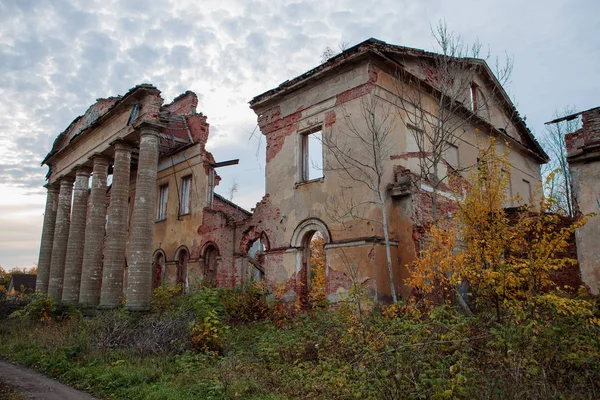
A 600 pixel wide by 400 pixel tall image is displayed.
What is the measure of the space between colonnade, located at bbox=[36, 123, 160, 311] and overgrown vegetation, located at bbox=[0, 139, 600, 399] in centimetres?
305

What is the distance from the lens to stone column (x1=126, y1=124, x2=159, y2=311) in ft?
45.8

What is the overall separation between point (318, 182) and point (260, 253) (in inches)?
296

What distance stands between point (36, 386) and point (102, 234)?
9766 mm

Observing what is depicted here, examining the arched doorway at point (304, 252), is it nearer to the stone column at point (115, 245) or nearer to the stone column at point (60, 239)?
the stone column at point (115, 245)

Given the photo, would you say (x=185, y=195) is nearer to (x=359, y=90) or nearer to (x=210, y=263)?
(x=210, y=263)

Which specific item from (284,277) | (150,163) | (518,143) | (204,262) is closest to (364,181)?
(284,277)

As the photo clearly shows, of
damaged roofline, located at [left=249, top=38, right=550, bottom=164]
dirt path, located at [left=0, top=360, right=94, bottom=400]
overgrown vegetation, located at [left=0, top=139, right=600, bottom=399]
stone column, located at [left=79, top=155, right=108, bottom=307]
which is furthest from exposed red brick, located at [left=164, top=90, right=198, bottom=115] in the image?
dirt path, located at [left=0, top=360, right=94, bottom=400]

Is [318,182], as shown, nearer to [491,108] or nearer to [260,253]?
[260,253]

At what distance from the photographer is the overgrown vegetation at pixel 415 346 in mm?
5602

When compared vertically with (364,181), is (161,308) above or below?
below

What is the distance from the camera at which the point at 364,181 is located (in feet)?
41.0

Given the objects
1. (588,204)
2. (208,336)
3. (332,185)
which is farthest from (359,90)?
(208,336)

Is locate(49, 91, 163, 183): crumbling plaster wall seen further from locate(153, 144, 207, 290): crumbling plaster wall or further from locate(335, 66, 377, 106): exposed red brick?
locate(335, 66, 377, 106): exposed red brick

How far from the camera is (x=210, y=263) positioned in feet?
61.0
